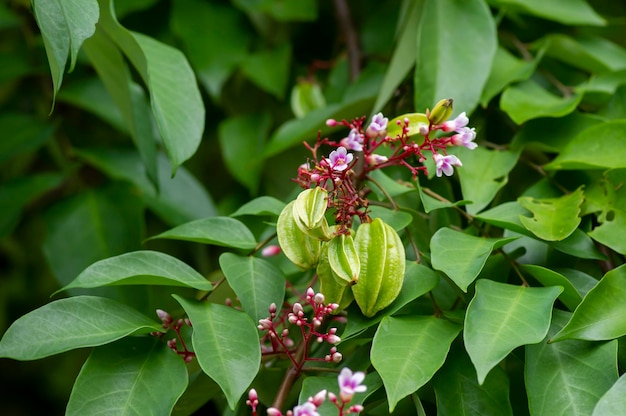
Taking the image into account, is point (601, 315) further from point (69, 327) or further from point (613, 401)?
point (69, 327)

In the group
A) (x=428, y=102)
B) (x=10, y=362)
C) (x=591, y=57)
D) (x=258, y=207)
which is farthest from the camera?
(x=10, y=362)

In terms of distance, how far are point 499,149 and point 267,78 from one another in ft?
1.17

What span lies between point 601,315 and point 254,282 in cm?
25

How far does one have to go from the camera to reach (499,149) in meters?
0.76

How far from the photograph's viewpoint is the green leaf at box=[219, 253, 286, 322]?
552 millimetres

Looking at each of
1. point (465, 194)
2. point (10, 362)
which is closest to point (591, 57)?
point (465, 194)

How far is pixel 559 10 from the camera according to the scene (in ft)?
2.95

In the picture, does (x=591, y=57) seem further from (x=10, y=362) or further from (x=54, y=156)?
(x=10, y=362)

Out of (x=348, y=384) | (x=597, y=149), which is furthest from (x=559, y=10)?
(x=348, y=384)

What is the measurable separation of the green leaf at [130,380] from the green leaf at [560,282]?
273mm

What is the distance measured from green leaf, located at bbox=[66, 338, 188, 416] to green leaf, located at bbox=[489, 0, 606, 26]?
1.93ft

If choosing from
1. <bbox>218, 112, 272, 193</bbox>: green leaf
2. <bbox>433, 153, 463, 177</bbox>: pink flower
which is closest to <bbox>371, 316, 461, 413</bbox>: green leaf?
<bbox>433, 153, 463, 177</bbox>: pink flower

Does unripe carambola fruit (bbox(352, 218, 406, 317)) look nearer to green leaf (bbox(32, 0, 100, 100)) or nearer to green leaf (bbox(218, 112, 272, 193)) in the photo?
green leaf (bbox(32, 0, 100, 100))

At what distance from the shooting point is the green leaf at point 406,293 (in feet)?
1.75
